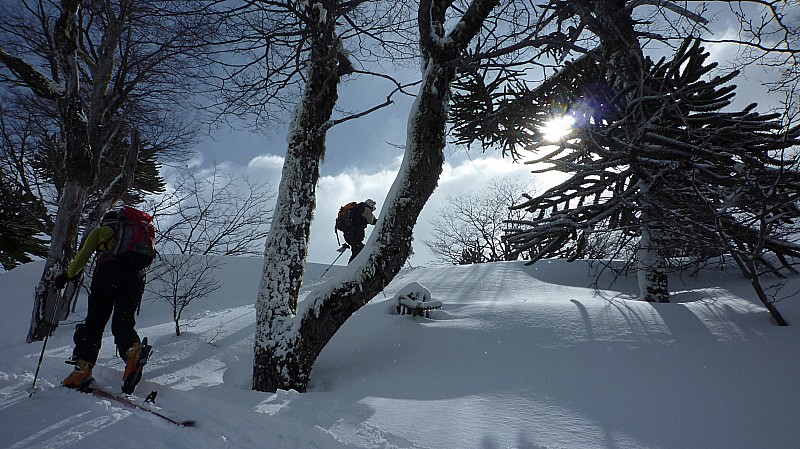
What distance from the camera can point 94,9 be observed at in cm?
635

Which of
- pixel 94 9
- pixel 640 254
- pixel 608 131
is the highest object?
pixel 94 9

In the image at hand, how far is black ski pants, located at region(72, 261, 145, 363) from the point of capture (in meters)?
2.77

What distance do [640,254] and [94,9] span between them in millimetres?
10244

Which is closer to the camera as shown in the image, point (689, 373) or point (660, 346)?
point (689, 373)

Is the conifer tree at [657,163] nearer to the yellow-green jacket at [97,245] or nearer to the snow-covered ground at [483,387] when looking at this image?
the snow-covered ground at [483,387]

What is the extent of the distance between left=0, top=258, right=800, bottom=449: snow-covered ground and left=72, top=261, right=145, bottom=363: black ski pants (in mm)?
365

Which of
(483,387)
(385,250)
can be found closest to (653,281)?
(483,387)

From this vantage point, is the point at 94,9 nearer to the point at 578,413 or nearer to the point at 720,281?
the point at 578,413

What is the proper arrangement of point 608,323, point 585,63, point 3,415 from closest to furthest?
1. point 3,415
2. point 608,323
3. point 585,63

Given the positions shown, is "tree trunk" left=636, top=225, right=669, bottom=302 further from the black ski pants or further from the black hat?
the black hat

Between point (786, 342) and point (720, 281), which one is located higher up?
point (720, 281)

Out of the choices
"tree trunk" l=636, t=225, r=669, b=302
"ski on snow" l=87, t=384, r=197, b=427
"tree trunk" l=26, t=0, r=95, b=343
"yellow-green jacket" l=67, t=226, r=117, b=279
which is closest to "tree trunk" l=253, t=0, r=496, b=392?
"ski on snow" l=87, t=384, r=197, b=427

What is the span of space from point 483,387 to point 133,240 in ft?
9.74

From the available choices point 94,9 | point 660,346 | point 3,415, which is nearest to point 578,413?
point 660,346
